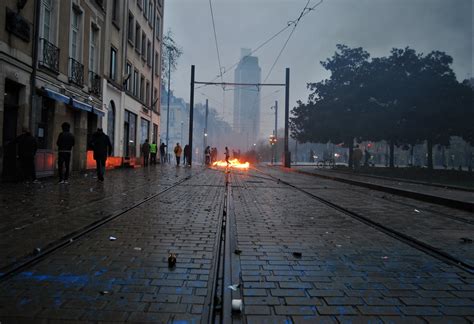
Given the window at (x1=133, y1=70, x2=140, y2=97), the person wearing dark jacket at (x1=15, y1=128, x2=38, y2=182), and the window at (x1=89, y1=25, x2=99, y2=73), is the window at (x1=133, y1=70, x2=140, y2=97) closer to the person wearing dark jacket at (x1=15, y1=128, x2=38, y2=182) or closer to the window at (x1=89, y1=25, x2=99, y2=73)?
the window at (x1=89, y1=25, x2=99, y2=73)

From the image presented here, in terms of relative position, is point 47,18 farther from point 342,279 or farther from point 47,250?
point 342,279

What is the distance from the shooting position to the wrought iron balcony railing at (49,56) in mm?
14492

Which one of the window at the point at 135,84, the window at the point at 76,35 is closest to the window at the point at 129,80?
the window at the point at 135,84

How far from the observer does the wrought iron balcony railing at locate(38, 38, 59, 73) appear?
14.5m

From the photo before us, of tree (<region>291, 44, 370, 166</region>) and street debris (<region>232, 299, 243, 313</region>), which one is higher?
tree (<region>291, 44, 370, 166</region>)

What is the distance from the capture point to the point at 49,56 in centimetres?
1505

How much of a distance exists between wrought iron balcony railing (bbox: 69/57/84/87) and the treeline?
24676 mm

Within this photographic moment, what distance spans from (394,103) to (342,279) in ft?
113

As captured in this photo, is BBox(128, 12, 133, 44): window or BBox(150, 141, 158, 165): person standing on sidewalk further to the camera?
BBox(150, 141, 158, 165): person standing on sidewalk

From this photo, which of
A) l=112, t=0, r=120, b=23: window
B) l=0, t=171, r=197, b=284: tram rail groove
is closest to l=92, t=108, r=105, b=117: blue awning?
l=112, t=0, r=120, b=23: window

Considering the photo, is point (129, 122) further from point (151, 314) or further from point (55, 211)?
point (151, 314)

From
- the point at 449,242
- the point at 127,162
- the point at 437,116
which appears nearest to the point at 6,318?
the point at 449,242

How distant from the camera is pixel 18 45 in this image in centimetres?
1271

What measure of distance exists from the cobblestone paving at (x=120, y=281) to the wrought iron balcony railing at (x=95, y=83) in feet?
52.3
